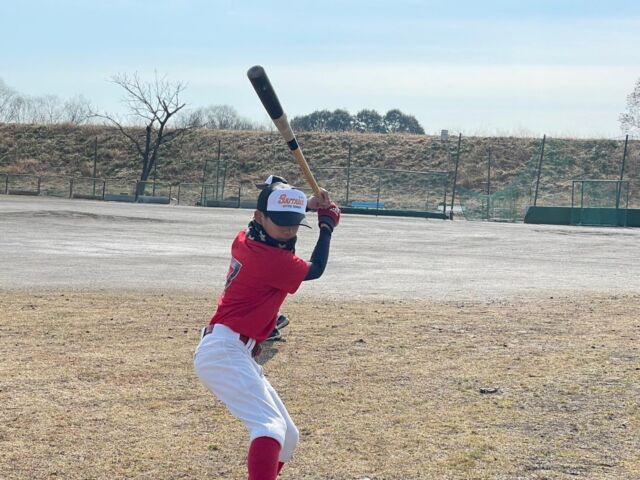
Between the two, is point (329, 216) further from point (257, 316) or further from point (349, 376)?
point (349, 376)

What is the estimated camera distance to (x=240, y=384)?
4.57 m

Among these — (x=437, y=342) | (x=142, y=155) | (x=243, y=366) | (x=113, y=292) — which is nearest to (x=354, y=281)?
(x=113, y=292)

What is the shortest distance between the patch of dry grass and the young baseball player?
1088mm

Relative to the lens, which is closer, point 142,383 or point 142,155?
point 142,383

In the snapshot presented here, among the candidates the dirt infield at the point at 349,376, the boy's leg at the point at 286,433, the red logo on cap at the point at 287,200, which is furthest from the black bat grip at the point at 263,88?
the dirt infield at the point at 349,376

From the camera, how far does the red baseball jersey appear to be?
4.76 m

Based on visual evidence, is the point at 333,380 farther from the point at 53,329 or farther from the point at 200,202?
the point at 200,202

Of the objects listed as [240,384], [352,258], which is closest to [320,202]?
[240,384]

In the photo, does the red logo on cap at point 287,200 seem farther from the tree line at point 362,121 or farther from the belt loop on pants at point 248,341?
the tree line at point 362,121

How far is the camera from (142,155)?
63.3m

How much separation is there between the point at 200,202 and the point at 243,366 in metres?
47.2

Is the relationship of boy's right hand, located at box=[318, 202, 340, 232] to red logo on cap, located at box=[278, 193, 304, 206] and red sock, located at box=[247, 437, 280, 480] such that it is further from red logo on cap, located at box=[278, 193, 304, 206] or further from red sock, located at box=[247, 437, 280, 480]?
red sock, located at box=[247, 437, 280, 480]

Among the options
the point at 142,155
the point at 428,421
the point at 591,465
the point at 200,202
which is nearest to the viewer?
the point at 591,465

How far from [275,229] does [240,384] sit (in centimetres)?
82
